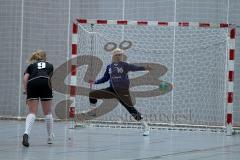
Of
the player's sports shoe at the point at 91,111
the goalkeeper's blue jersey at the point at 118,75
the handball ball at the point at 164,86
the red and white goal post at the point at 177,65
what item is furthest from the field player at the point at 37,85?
the handball ball at the point at 164,86

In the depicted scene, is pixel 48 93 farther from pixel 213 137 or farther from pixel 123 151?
pixel 213 137

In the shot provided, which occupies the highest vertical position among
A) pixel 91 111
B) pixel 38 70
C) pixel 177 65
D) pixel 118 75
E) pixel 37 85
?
pixel 177 65

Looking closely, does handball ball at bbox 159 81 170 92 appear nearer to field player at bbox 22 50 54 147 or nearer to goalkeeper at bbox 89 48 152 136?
goalkeeper at bbox 89 48 152 136

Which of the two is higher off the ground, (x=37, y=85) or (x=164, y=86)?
(x=37, y=85)

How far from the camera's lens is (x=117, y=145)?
12.5m

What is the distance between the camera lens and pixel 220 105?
17.3 metres

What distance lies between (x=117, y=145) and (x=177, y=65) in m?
6.06

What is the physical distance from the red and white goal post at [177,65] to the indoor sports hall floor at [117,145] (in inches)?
40.8

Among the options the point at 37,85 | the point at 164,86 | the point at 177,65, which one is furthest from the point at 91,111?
the point at 37,85

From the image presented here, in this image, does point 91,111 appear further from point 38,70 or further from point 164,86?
point 38,70

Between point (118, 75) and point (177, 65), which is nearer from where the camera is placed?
point (118, 75)

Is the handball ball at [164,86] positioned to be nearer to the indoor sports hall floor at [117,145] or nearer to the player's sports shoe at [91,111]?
the indoor sports hall floor at [117,145]

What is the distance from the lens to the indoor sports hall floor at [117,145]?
414 inches

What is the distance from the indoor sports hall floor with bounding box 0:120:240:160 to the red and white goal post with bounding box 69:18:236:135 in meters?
1.04
